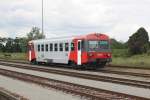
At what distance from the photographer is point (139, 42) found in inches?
2031

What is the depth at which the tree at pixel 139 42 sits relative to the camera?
51.1 m

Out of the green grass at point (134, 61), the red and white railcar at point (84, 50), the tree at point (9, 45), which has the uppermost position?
the tree at point (9, 45)

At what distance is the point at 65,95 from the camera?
17.1 metres

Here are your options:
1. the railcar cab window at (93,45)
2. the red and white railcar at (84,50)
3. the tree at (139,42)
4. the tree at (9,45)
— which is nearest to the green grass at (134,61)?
the red and white railcar at (84,50)

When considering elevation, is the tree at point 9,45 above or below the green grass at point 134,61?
above

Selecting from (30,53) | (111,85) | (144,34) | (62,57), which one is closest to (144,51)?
(144,34)

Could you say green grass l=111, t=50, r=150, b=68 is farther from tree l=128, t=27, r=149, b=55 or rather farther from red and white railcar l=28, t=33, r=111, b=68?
tree l=128, t=27, r=149, b=55

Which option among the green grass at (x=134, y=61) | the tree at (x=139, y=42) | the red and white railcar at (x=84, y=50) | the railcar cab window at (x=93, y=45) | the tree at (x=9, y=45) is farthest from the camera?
the tree at (x=9, y=45)

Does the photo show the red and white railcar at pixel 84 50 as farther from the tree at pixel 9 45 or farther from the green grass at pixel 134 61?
the tree at pixel 9 45

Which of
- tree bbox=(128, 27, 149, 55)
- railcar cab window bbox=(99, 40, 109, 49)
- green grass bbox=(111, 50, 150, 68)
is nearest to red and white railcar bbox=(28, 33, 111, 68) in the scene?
railcar cab window bbox=(99, 40, 109, 49)

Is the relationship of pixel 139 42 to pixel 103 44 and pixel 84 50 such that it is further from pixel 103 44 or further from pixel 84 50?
pixel 84 50

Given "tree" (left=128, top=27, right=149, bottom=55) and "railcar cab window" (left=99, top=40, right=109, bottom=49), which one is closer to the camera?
"railcar cab window" (left=99, top=40, right=109, bottom=49)

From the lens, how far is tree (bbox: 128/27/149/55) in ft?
168

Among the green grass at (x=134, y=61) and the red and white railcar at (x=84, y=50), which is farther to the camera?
the green grass at (x=134, y=61)
